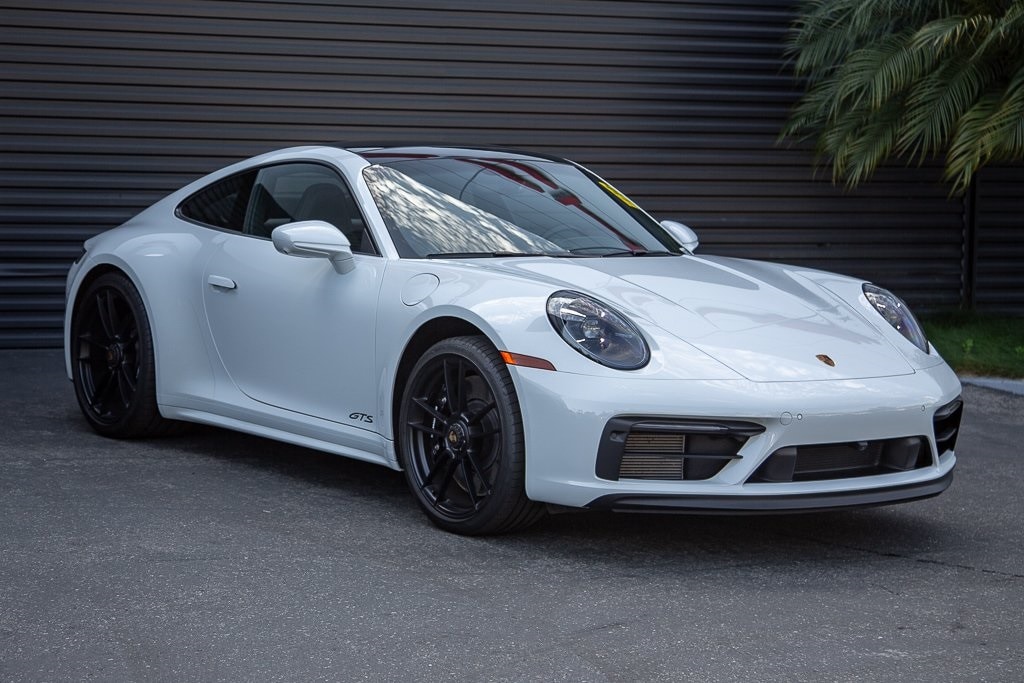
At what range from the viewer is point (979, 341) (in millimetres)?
9336

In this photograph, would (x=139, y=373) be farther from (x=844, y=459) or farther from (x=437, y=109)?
(x=437, y=109)

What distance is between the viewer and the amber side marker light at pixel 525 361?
407cm

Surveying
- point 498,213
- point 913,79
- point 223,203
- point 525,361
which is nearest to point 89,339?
point 223,203

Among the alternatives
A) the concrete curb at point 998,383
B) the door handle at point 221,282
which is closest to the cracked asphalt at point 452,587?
the door handle at point 221,282

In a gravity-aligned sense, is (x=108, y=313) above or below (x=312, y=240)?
below

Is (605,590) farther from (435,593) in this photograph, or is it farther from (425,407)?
(425,407)

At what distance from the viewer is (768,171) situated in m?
10.2

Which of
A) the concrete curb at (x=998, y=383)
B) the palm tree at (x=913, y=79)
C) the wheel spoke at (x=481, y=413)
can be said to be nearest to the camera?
the wheel spoke at (x=481, y=413)

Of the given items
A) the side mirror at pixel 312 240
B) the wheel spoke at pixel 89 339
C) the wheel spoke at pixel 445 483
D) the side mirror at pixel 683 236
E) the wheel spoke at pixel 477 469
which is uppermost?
the side mirror at pixel 312 240

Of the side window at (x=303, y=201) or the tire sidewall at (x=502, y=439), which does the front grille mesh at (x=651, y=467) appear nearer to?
the tire sidewall at (x=502, y=439)

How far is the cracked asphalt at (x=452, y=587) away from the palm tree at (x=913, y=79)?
12.8 ft

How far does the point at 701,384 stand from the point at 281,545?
137 centimetres

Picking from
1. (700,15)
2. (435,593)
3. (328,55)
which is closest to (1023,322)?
(700,15)

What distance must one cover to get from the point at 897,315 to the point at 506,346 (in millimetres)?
1515
